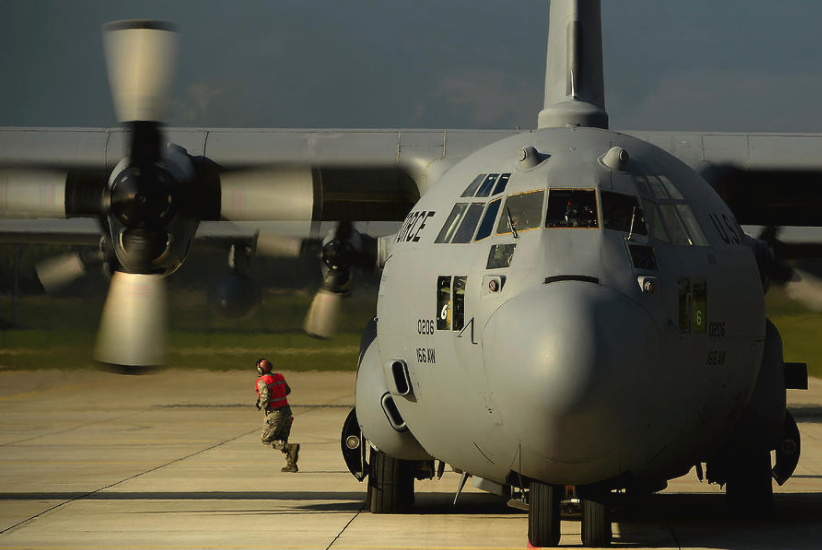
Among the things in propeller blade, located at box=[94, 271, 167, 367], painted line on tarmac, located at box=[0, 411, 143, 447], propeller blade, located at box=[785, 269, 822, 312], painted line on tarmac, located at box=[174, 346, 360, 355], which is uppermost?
propeller blade, located at box=[785, 269, 822, 312]

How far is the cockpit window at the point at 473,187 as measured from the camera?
9.69m

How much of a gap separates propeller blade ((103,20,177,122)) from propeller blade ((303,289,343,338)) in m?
11.9

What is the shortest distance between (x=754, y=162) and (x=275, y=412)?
6659mm

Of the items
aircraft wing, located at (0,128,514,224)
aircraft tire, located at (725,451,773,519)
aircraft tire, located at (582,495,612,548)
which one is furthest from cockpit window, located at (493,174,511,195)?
aircraft wing, located at (0,128,514,224)

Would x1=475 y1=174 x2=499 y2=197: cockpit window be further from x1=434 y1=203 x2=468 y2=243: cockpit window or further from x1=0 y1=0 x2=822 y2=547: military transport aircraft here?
x1=434 y1=203 x2=468 y2=243: cockpit window

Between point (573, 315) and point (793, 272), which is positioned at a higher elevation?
point (793, 272)

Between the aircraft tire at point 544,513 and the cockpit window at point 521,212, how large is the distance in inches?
70.8

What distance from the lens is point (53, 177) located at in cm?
1413

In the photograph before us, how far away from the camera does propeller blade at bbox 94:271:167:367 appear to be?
43.9 ft

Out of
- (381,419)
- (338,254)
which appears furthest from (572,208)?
(338,254)

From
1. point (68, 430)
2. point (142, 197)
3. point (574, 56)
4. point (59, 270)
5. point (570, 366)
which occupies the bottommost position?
point (68, 430)

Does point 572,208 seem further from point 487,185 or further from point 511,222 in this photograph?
point 487,185

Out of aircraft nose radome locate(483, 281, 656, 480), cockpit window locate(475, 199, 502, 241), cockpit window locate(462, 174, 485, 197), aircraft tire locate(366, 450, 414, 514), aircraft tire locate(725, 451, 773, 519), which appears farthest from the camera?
aircraft tire locate(366, 450, 414, 514)

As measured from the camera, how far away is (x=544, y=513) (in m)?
8.89
